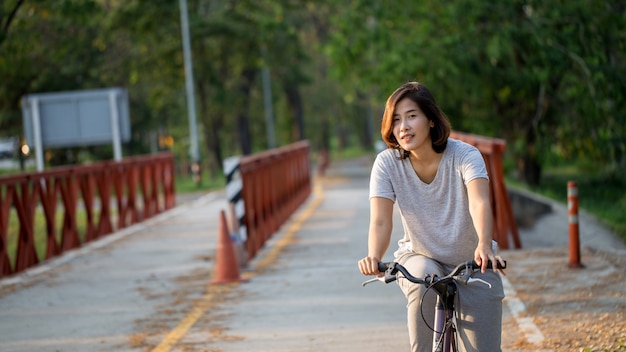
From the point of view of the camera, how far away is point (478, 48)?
23297 millimetres

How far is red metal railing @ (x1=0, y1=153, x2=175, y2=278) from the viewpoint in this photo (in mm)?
13531

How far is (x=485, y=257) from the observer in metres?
4.59

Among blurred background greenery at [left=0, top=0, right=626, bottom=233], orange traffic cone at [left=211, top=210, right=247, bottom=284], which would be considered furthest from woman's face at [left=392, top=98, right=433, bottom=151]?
blurred background greenery at [left=0, top=0, right=626, bottom=233]

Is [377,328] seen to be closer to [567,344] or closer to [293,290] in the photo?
[567,344]

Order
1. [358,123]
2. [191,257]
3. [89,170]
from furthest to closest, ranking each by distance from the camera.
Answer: [358,123] < [89,170] < [191,257]


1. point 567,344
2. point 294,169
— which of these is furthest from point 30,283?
point 294,169

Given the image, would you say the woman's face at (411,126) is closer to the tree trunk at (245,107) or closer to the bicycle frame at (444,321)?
the bicycle frame at (444,321)

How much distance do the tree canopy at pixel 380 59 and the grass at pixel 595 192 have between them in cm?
61

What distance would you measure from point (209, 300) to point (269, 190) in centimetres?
650

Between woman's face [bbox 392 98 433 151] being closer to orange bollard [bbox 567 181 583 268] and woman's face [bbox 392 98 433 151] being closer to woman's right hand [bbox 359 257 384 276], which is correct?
woman's right hand [bbox 359 257 384 276]

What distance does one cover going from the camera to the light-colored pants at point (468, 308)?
479cm

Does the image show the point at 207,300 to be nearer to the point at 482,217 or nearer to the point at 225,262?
the point at 225,262

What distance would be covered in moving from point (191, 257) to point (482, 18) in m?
Result: 10.9

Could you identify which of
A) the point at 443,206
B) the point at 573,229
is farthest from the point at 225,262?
the point at 443,206
